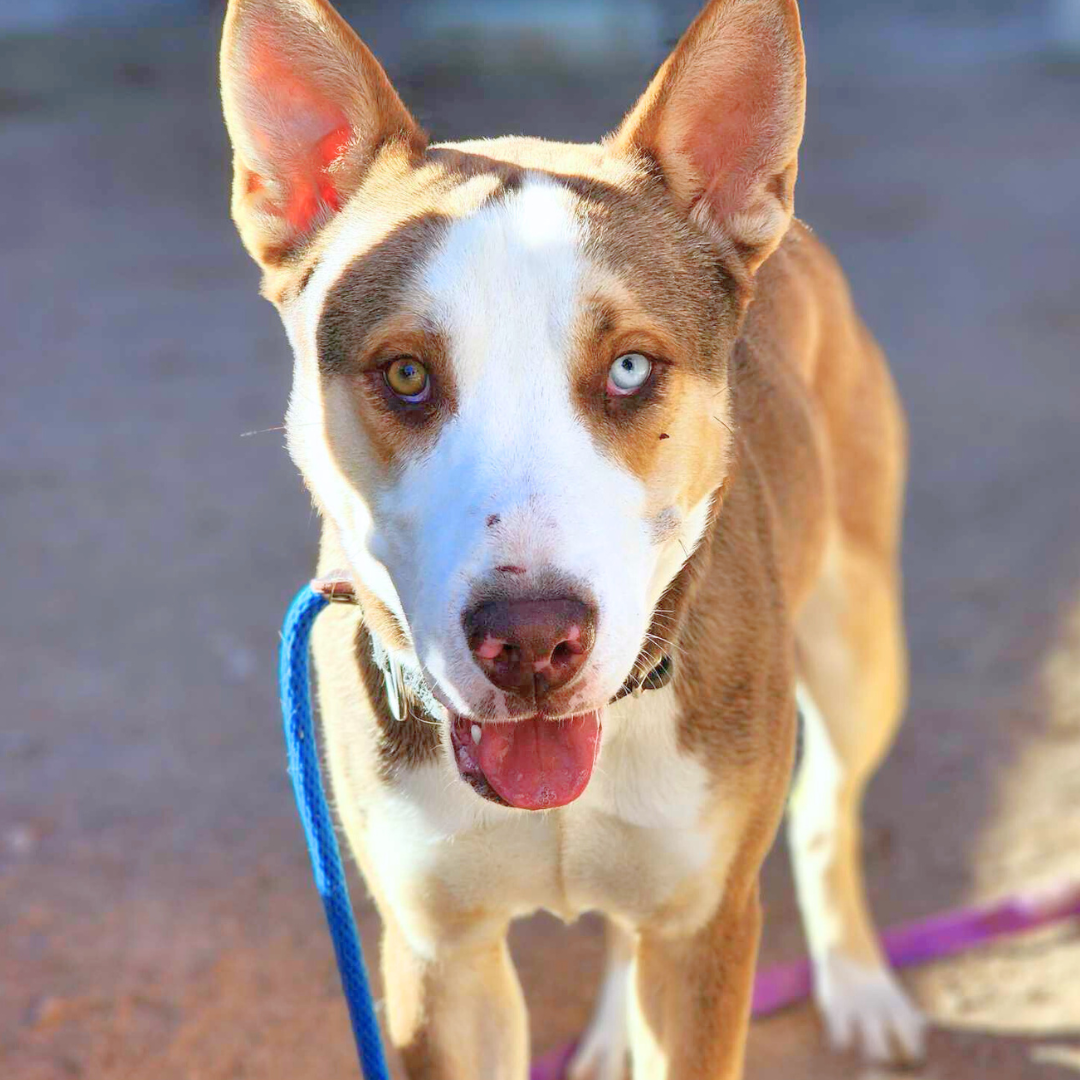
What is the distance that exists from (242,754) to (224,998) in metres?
1.06

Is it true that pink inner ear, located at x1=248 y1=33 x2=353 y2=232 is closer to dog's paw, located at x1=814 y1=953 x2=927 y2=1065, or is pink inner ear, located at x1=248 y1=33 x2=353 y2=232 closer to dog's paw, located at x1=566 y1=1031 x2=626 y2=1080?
dog's paw, located at x1=566 y1=1031 x2=626 y2=1080

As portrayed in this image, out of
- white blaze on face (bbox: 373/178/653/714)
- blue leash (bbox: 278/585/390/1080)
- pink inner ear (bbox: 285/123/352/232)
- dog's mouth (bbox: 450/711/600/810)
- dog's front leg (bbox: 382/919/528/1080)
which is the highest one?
pink inner ear (bbox: 285/123/352/232)

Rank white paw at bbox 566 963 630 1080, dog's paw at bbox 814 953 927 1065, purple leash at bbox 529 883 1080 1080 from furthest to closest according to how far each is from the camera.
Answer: purple leash at bbox 529 883 1080 1080, dog's paw at bbox 814 953 927 1065, white paw at bbox 566 963 630 1080

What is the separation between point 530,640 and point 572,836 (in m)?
0.63

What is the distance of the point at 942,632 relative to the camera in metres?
5.16

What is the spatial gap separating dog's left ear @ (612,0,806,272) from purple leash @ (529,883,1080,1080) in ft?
6.79

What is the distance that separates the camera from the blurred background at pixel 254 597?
3621 mm

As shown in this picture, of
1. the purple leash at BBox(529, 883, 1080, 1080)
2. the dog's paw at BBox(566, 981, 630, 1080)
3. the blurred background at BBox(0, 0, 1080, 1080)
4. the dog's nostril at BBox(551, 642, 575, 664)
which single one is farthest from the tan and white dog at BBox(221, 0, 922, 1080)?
the purple leash at BBox(529, 883, 1080, 1080)

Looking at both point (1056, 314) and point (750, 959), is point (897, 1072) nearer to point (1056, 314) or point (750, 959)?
point (750, 959)

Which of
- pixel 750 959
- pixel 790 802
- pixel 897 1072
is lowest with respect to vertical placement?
pixel 897 1072

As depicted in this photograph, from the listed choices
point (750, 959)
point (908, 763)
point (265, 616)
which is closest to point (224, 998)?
point (750, 959)

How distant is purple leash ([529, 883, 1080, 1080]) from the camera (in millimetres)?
3796

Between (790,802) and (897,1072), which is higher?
(790,802)

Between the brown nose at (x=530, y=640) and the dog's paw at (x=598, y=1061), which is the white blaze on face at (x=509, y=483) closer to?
the brown nose at (x=530, y=640)
